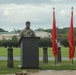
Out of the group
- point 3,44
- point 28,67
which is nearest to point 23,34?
point 28,67

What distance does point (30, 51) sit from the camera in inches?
643

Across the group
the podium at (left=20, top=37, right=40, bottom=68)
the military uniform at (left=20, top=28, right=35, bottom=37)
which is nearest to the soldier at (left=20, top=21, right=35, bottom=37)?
the military uniform at (left=20, top=28, right=35, bottom=37)

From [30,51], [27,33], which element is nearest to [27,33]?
[27,33]

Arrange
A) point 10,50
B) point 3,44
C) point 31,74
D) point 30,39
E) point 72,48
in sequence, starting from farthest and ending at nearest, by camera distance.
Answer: point 3,44
point 72,48
point 10,50
point 30,39
point 31,74

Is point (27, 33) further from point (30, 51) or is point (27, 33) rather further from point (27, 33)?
point (30, 51)

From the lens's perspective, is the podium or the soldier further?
the soldier

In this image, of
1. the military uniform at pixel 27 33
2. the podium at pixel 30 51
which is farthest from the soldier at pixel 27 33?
the podium at pixel 30 51

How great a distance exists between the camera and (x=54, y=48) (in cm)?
2042

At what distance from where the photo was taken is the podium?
638 inches

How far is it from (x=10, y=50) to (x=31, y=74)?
6.14 meters

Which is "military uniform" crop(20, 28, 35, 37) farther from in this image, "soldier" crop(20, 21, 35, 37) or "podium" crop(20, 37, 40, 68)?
"podium" crop(20, 37, 40, 68)

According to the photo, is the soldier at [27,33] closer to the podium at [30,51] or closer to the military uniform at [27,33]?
the military uniform at [27,33]

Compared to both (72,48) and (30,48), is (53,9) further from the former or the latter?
(30,48)

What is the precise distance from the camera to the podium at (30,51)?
16202 millimetres
